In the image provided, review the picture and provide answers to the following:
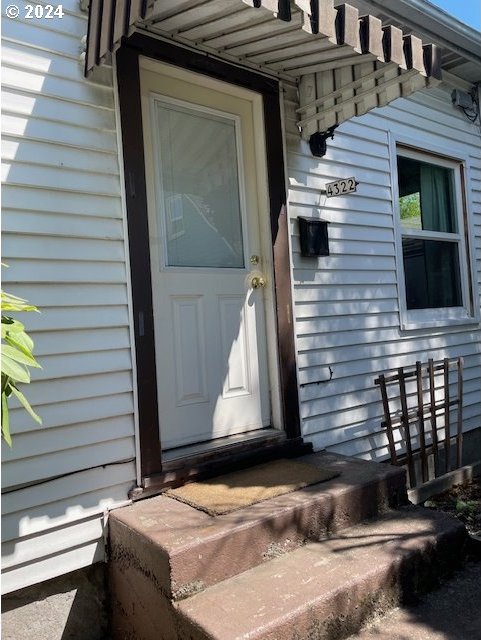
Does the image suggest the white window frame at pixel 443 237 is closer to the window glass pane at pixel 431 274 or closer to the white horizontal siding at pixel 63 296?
the window glass pane at pixel 431 274

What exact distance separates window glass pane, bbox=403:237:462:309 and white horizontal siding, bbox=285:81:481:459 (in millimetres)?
263

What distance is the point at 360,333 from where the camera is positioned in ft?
12.4

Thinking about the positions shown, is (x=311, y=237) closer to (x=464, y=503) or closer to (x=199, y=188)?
(x=199, y=188)

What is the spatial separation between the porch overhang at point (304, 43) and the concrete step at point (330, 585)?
220cm

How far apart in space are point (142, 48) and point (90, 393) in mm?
1761

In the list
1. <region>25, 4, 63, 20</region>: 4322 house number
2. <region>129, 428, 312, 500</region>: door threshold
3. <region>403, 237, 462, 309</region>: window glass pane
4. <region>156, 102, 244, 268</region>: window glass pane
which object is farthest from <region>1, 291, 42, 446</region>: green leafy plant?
<region>403, 237, 462, 309</region>: window glass pane

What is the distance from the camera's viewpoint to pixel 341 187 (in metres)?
3.41

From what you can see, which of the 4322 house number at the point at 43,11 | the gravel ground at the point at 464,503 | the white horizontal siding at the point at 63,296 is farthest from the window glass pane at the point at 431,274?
the 4322 house number at the point at 43,11

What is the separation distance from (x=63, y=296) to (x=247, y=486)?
1.26 m

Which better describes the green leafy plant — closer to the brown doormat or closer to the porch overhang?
the brown doormat

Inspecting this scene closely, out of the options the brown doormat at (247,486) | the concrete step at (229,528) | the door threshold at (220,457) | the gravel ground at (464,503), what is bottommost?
the gravel ground at (464,503)

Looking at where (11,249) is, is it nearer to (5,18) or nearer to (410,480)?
(5,18)

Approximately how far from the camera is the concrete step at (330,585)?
1.79 m

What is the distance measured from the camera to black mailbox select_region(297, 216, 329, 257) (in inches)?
133
